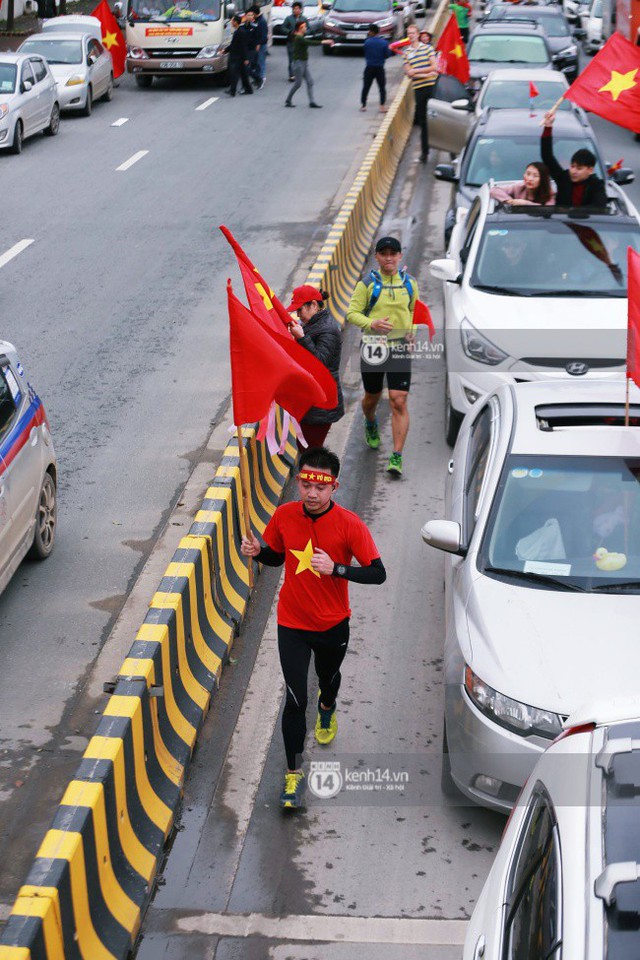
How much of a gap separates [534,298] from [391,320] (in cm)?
134

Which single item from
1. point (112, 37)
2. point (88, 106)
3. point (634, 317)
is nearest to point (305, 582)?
point (634, 317)

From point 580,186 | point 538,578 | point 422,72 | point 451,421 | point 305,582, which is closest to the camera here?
point 305,582

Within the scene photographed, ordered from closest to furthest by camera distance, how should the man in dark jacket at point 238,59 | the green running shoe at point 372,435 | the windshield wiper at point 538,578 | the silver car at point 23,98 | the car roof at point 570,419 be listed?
1. the windshield wiper at point 538,578
2. the car roof at point 570,419
3. the green running shoe at point 372,435
4. the silver car at point 23,98
5. the man in dark jacket at point 238,59

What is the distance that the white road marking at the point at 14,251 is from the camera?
17.8 metres

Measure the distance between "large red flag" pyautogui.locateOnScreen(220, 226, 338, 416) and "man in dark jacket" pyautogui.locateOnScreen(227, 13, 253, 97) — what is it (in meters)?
22.2

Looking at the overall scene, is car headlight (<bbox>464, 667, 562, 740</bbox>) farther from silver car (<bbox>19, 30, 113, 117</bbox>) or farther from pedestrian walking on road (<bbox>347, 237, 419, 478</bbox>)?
silver car (<bbox>19, 30, 113, 117</bbox>)

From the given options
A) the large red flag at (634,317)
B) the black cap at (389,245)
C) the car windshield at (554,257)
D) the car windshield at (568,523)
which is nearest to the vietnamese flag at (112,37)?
the car windshield at (554,257)

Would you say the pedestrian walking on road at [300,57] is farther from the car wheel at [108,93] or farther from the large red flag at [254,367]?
the large red flag at [254,367]

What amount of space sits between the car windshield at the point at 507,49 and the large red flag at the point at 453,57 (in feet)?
6.92

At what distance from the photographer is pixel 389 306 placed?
10750 mm

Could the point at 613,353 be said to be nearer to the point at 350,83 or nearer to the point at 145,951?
the point at 145,951

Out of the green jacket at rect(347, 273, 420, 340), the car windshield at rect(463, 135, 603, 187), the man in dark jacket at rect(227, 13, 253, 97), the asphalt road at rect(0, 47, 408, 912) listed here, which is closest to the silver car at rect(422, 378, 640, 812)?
the asphalt road at rect(0, 47, 408, 912)

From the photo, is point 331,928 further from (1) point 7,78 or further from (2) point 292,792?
(1) point 7,78

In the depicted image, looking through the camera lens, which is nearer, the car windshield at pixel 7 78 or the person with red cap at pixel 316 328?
the person with red cap at pixel 316 328
